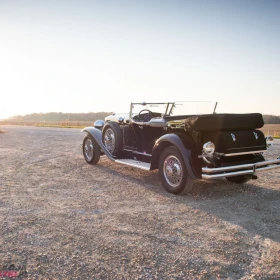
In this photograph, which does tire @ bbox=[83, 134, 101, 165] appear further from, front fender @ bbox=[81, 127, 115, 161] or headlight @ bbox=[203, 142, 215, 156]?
headlight @ bbox=[203, 142, 215, 156]

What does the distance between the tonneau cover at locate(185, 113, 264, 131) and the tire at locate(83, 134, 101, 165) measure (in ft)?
11.8

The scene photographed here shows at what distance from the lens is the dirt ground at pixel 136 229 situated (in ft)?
9.63

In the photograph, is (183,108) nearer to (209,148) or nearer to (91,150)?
(209,148)

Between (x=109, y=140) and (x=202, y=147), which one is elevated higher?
(x=202, y=147)

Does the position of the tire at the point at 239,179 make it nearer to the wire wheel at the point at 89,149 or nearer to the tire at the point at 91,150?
the tire at the point at 91,150

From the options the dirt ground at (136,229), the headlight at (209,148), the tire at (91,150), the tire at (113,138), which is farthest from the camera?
the tire at (91,150)

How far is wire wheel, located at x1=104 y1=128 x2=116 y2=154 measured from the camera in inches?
306

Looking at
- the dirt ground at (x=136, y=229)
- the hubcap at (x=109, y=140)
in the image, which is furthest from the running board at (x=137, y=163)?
the hubcap at (x=109, y=140)

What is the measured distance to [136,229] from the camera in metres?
3.87

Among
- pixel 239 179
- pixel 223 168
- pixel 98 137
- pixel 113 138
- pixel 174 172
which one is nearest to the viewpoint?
pixel 223 168

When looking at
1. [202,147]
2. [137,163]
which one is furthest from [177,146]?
[137,163]

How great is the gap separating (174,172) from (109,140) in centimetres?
273

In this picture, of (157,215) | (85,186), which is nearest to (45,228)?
(157,215)

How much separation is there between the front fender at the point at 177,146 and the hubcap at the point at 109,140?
1.94m
